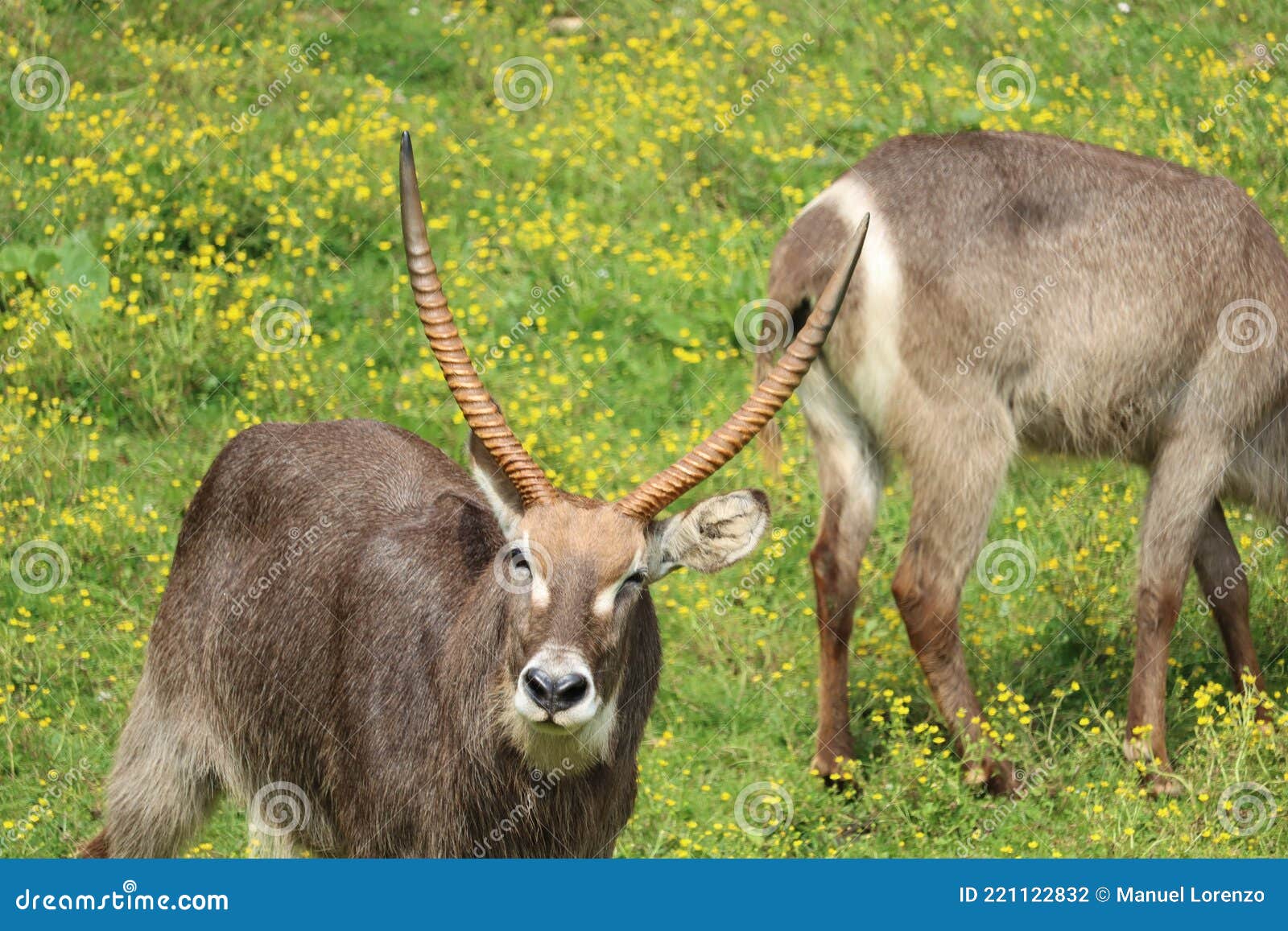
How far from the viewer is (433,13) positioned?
9.80m

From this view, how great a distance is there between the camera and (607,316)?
7719 mm

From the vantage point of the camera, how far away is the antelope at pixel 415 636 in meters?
3.92

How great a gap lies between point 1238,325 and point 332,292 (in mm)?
3913

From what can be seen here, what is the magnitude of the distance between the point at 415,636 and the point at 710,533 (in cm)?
83

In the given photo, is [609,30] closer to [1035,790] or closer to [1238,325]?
[1238,325]

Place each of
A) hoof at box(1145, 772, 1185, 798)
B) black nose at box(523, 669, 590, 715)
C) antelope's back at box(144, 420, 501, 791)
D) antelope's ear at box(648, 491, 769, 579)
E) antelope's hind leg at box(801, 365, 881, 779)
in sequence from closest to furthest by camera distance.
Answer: black nose at box(523, 669, 590, 715) → antelope's ear at box(648, 491, 769, 579) → antelope's back at box(144, 420, 501, 791) → hoof at box(1145, 772, 1185, 798) → antelope's hind leg at box(801, 365, 881, 779)

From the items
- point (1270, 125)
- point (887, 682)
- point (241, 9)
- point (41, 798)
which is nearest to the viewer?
point (41, 798)

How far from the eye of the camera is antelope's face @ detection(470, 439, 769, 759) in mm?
3676

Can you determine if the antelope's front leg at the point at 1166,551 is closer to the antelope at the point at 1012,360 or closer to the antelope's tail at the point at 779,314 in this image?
the antelope at the point at 1012,360

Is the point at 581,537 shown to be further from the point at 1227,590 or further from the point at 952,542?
the point at 1227,590

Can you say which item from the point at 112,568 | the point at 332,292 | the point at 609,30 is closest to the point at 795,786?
the point at 112,568

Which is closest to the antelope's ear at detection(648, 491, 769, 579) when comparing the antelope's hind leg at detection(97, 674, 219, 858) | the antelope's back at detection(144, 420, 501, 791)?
the antelope's back at detection(144, 420, 501, 791)

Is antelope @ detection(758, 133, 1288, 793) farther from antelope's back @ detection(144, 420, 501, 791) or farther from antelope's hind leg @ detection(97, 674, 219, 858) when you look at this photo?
antelope's hind leg @ detection(97, 674, 219, 858)

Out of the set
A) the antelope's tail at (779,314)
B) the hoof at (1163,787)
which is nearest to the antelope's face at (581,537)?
the antelope's tail at (779,314)
